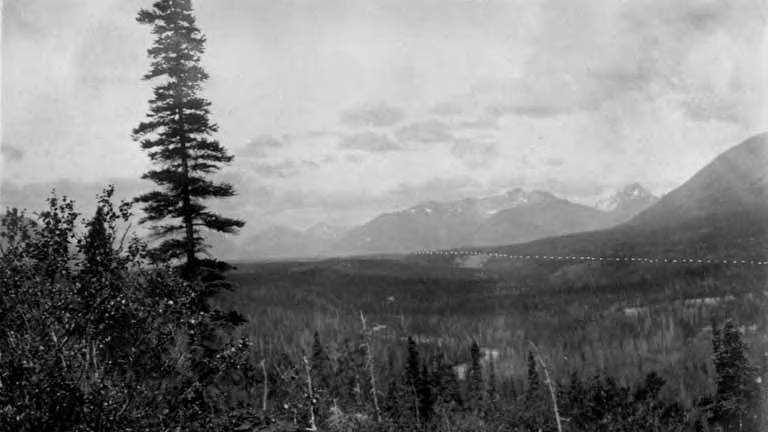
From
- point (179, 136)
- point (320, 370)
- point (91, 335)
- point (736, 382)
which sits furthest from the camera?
point (320, 370)

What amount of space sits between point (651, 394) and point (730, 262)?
10280 cm

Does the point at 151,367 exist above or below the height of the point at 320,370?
above

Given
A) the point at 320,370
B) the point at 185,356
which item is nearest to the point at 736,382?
the point at 320,370

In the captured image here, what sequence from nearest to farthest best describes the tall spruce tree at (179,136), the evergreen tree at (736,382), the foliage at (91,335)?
the foliage at (91,335) → the tall spruce tree at (179,136) → the evergreen tree at (736,382)

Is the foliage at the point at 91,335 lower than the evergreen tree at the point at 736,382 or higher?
higher

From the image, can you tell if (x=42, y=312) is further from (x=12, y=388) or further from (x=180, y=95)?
(x=180, y=95)

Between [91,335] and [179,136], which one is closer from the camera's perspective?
[91,335]

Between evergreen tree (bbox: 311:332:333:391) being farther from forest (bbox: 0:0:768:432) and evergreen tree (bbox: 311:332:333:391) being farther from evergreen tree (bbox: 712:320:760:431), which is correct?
evergreen tree (bbox: 712:320:760:431)

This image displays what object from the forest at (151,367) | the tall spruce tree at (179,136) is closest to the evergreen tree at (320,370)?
the forest at (151,367)

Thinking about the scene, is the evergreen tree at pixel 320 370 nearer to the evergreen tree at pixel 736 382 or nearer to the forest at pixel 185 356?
the forest at pixel 185 356

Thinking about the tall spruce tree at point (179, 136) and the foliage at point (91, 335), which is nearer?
the foliage at point (91, 335)

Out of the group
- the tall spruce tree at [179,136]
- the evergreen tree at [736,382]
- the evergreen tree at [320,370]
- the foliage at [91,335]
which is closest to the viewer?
the foliage at [91,335]

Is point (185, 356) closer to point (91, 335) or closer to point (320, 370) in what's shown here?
point (91, 335)

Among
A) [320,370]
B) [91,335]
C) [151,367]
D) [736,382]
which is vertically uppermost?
[91,335]
